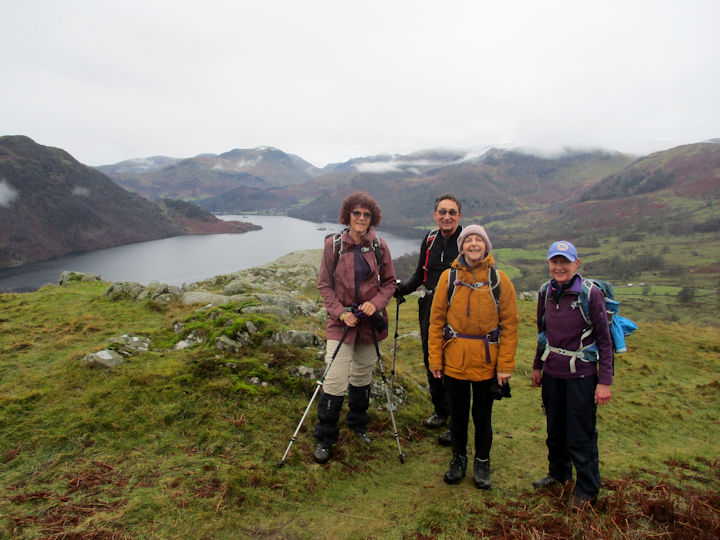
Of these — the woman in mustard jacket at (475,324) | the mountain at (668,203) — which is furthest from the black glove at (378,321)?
the mountain at (668,203)

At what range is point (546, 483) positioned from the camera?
14.0 ft

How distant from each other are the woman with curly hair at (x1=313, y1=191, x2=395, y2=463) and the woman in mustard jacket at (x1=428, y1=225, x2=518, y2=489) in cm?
98

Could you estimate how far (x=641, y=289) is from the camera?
73.6 m

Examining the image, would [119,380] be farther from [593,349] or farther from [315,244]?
[315,244]

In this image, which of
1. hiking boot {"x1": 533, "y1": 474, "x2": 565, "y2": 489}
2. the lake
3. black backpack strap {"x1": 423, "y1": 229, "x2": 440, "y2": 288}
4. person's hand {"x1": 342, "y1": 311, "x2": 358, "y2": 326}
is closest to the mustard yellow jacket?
person's hand {"x1": 342, "y1": 311, "x2": 358, "y2": 326}

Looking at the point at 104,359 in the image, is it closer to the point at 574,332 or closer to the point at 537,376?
the point at 537,376

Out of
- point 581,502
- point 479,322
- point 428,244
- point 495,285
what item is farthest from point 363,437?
point 428,244

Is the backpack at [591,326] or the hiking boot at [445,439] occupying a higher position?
the backpack at [591,326]

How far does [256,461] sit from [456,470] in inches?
99.2

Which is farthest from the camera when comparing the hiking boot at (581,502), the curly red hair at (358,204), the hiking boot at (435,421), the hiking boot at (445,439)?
the hiking boot at (435,421)

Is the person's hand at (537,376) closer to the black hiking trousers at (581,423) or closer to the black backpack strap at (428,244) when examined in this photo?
the black hiking trousers at (581,423)

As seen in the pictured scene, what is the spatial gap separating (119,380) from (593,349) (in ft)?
21.6

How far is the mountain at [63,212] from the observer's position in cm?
12319

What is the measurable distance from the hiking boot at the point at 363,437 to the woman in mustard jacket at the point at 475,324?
161 centimetres
